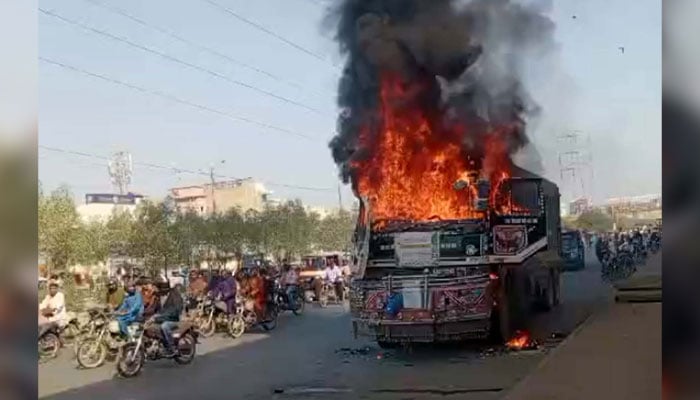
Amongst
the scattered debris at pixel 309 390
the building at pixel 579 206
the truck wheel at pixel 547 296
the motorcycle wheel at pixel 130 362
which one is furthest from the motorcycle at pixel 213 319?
the building at pixel 579 206

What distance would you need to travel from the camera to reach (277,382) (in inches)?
199

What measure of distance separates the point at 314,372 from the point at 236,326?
1.33 m

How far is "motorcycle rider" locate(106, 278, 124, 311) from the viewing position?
539 cm

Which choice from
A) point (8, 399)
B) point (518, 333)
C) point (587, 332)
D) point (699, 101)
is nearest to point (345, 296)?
point (518, 333)

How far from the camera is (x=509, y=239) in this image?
6141mm

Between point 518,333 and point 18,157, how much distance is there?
5517 millimetres

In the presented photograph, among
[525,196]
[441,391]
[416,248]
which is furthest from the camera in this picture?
[525,196]

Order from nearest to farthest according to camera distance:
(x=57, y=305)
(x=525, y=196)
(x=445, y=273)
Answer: (x=57, y=305) → (x=445, y=273) → (x=525, y=196)

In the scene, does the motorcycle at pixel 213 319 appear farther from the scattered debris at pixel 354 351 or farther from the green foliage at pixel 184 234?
the scattered debris at pixel 354 351

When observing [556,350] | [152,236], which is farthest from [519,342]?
[152,236]

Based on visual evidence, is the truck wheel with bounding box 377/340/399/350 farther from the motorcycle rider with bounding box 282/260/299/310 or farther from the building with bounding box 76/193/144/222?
the building with bounding box 76/193/144/222

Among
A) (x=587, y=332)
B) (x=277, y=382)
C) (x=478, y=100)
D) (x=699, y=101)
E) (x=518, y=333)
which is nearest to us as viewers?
(x=699, y=101)

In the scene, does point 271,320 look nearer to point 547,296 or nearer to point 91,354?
point 91,354

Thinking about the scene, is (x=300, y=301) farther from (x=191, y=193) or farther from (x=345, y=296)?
(x=191, y=193)
